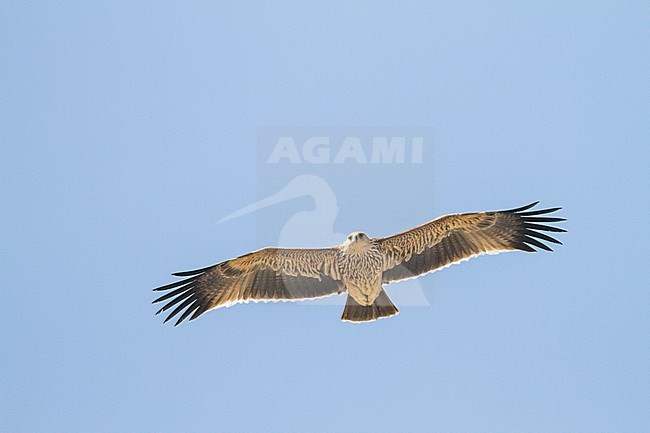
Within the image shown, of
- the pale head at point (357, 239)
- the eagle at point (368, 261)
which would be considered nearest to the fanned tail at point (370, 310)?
the eagle at point (368, 261)

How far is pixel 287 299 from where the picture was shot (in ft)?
50.1

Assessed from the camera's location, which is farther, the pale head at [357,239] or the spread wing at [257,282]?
the spread wing at [257,282]

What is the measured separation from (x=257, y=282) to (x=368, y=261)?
1.83 m

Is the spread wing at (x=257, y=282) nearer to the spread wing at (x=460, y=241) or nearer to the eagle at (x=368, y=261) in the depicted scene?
the eagle at (x=368, y=261)

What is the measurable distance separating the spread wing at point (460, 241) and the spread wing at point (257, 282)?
37.0 inches

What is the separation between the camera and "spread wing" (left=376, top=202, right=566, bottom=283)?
14.9 meters

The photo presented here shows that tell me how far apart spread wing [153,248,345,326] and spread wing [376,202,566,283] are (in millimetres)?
941

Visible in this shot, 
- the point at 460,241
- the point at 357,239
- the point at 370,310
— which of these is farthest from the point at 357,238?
the point at 460,241

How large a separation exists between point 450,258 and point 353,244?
152cm

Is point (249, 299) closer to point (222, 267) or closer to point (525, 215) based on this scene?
point (222, 267)

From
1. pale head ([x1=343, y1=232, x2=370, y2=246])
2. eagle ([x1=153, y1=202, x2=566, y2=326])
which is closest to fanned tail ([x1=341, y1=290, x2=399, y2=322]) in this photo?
eagle ([x1=153, y1=202, x2=566, y2=326])

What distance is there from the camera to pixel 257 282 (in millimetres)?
15398

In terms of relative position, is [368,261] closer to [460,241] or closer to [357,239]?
[357,239]

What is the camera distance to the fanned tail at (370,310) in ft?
48.7
